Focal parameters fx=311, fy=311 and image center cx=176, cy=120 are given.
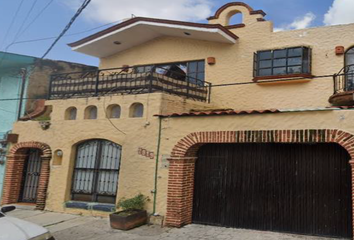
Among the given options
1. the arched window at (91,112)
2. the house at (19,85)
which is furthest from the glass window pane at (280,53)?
the house at (19,85)

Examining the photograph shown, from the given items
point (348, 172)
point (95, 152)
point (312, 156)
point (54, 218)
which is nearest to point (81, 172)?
point (95, 152)

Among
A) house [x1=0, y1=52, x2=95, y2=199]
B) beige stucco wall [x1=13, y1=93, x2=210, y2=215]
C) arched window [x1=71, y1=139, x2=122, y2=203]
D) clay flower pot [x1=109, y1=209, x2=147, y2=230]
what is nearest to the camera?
clay flower pot [x1=109, y1=209, x2=147, y2=230]

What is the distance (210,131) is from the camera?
8219 millimetres

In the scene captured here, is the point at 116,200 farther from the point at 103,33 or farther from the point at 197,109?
the point at 103,33

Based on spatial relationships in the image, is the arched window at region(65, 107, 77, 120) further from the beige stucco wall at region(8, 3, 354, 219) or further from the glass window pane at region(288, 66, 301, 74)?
the glass window pane at region(288, 66, 301, 74)

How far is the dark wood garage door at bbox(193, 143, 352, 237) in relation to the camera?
285 inches

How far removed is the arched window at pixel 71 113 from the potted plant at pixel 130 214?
366 centimetres

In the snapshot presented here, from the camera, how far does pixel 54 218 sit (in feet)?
30.5

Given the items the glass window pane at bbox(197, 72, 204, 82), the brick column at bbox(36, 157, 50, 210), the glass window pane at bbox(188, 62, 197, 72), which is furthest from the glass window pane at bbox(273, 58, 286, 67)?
the brick column at bbox(36, 157, 50, 210)

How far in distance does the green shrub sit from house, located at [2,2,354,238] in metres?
0.20

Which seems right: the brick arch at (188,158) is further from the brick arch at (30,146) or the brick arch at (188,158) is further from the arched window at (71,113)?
the brick arch at (30,146)

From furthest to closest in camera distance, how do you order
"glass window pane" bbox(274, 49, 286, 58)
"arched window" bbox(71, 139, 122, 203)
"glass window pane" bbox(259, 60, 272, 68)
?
"glass window pane" bbox(259, 60, 272, 68) → "glass window pane" bbox(274, 49, 286, 58) → "arched window" bbox(71, 139, 122, 203)

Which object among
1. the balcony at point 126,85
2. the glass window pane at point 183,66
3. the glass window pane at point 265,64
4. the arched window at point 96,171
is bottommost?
the arched window at point 96,171

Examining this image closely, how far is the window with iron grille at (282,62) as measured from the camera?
10.6 metres
